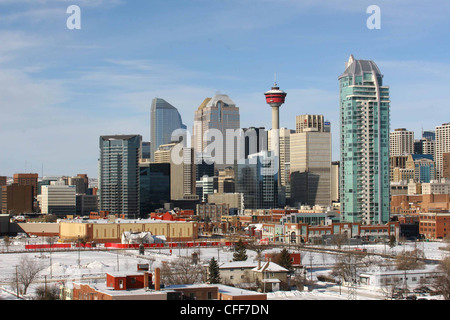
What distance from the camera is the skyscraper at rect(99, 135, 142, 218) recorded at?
16625 centimetres

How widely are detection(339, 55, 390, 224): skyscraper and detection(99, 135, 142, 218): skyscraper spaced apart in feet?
194

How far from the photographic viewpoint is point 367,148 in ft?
395

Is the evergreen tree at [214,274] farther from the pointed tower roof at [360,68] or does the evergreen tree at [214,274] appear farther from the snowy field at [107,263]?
the pointed tower roof at [360,68]

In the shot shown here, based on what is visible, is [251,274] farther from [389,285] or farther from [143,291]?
[143,291]

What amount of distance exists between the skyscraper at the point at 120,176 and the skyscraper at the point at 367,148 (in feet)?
194

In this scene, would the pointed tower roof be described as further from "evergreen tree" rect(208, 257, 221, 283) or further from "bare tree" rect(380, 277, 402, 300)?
"evergreen tree" rect(208, 257, 221, 283)

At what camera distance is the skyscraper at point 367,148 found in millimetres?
120250

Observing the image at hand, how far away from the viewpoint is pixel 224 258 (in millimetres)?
75750

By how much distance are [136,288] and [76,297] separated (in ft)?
14.3

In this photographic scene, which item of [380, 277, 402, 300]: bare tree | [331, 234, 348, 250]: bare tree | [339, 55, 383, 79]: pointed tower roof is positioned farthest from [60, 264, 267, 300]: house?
[339, 55, 383, 79]: pointed tower roof

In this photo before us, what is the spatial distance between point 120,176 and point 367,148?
212 ft

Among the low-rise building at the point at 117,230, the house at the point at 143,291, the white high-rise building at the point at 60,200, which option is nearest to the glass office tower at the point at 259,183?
the white high-rise building at the point at 60,200
